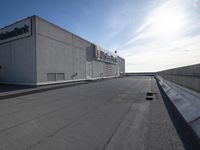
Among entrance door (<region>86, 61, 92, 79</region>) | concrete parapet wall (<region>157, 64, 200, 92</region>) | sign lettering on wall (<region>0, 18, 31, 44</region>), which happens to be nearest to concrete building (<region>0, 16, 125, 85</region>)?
sign lettering on wall (<region>0, 18, 31, 44</region>)

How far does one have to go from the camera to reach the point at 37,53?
13.5 m

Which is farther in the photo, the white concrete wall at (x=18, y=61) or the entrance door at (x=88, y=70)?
the entrance door at (x=88, y=70)

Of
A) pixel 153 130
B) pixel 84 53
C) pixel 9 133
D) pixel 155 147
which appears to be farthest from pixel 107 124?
pixel 84 53

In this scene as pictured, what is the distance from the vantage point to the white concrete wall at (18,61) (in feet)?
44.8

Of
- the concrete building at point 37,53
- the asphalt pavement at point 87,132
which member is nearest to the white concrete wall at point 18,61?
the concrete building at point 37,53

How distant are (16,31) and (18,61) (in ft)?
10.2

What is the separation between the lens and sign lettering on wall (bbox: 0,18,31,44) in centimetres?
1386

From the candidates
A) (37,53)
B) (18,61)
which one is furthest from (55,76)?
(18,61)

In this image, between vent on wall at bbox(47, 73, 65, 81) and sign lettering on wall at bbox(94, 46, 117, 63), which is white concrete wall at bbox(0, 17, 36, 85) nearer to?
vent on wall at bbox(47, 73, 65, 81)

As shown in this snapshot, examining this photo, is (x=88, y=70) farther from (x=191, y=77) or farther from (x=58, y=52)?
(x=191, y=77)

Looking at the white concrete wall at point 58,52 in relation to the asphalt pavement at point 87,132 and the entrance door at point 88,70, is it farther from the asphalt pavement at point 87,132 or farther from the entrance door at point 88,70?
the asphalt pavement at point 87,132

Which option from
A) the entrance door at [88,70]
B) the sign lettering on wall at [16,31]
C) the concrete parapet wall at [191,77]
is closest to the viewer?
the concrete parapet wall at [191,77]

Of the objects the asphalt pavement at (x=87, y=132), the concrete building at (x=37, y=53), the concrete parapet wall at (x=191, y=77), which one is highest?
the concrete building at (x=37, y=53)

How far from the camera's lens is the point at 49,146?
3.01 m
